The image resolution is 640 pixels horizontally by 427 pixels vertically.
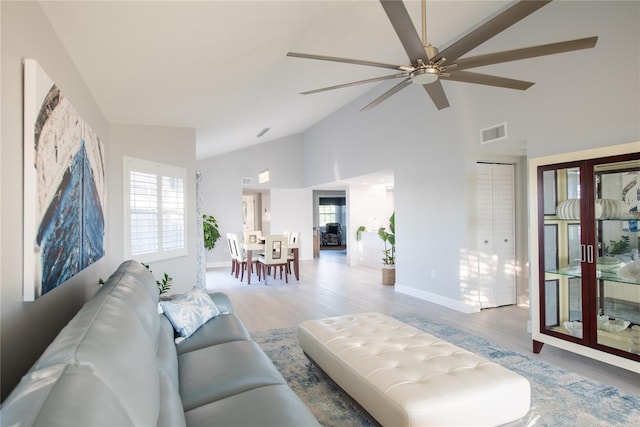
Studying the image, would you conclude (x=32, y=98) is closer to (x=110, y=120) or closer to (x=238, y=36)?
(x=238, y=36)

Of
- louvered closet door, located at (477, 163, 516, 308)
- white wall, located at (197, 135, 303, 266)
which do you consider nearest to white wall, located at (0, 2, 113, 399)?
louvered closet door, located at (477, 163, 516, 308)

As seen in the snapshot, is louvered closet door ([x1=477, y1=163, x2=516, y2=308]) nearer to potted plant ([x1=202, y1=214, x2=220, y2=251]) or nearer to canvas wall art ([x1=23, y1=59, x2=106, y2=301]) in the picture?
canvas wall art ([x1=23, y1=59, x2=106, y2=301])

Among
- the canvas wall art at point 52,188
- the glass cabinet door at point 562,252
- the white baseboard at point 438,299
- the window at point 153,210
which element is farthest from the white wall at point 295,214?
the glass cabinet door at point 562,252

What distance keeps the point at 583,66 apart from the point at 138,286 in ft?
13.8

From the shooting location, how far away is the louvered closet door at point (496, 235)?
16.1ft

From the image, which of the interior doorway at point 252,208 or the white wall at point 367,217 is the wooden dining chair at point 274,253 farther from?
the interior doorway at point 252,208

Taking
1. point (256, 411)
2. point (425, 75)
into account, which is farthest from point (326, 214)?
point (256, 411)

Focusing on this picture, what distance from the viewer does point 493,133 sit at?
4.33 metres

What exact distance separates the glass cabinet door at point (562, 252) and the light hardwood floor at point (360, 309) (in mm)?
327

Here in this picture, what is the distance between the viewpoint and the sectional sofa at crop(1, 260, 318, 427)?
0.74m

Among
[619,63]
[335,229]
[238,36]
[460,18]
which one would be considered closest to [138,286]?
[238,36]

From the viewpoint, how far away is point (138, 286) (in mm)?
1936

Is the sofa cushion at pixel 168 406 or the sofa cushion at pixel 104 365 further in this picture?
the sofa cushion at pixel 168 406

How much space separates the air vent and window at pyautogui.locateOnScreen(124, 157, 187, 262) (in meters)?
4.18
